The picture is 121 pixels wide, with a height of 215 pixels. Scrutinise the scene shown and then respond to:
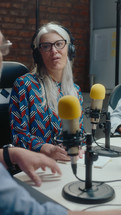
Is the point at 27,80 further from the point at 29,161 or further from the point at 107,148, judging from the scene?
the point at 29,161

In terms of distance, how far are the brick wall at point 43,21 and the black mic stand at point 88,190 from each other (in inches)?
97.4

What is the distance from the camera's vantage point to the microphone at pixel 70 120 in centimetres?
72

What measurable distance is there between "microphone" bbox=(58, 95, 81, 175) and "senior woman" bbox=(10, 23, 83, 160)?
0.69m

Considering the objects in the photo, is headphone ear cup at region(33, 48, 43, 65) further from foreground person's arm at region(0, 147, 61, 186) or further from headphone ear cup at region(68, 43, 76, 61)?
foreground person's arm at region(0, 147, 61, 186)

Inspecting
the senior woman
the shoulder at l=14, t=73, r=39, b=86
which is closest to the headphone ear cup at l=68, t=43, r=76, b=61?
the senior woman

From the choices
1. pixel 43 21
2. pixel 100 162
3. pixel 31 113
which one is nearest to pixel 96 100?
pixel 100 162

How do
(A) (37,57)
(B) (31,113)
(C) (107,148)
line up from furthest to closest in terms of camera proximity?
(A) (37,57) → (B) (31,113) → (C) (107,148)

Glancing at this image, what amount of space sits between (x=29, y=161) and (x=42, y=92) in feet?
2.82

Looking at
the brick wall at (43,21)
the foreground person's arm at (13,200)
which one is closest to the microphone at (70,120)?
the foreground person's arm at (13,200)

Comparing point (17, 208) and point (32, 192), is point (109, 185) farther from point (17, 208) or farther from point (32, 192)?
point (17, 208)

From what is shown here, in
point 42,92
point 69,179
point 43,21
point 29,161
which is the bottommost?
point 69,179

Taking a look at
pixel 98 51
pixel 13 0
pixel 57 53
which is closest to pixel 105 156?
pixel 57 53

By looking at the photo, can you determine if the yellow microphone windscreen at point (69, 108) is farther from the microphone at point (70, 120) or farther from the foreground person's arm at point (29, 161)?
the foreground person's arm at point (29, 161)

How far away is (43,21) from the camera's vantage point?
11.4 feet
